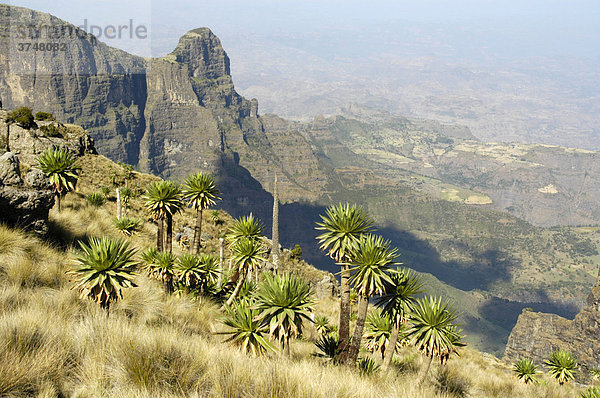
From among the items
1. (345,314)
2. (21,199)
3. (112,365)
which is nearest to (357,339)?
(345,314)

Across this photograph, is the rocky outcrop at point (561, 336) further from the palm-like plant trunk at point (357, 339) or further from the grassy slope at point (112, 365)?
the grassy slope at point (112, 365)

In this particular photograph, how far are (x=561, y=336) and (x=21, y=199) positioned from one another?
100 meters

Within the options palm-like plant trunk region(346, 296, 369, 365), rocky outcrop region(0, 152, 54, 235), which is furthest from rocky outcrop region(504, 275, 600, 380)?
rocky outcrop region(0, 152, 54, 235)

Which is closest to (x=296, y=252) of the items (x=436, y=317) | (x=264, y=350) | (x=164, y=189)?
(x=164, y=189)

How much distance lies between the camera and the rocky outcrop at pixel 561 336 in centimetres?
5975

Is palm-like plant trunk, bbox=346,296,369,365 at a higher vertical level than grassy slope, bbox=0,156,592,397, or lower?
lower

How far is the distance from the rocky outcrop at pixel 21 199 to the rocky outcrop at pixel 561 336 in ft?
222

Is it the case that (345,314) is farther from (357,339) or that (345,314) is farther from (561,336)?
(561,336)

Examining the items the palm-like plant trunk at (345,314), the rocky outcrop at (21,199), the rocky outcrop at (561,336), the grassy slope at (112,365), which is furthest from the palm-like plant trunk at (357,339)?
the rocky outcrop at (561,336)

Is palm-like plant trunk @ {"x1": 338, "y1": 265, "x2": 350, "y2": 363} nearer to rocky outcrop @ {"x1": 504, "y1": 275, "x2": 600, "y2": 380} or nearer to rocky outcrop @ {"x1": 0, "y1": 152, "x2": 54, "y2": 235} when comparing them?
rocky outcrop @ {"x1": 0, "y1": 152, "x2": 54, "y2": 235}

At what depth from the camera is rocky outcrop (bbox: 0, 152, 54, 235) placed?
10.6 metres

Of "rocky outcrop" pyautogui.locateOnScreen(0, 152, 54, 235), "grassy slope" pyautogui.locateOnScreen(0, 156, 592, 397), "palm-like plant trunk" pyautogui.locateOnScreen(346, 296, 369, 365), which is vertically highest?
"rocky outcrop" pyautogui.locateOnScreen(0, 152, 54, 235)

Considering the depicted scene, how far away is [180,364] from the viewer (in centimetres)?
564

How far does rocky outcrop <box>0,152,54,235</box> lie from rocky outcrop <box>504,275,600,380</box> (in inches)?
2661
